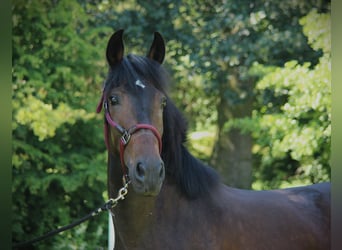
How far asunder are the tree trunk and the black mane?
705cm

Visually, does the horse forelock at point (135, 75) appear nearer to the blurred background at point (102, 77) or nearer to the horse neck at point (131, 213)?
the horse neck at point (131, 213)

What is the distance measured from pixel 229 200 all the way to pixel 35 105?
367cm

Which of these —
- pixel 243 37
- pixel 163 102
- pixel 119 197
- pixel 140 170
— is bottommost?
pixel 119 197

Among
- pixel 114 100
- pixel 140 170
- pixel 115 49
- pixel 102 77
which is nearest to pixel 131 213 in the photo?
pixel 140 170

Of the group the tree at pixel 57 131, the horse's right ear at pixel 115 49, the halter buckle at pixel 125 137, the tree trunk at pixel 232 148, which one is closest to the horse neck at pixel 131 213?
the halter buckle at pixel 125 137

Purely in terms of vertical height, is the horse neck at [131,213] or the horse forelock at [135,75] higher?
the horse forelock at [135,75]

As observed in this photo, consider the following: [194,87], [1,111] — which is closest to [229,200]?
[1,111]

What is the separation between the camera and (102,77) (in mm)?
7762

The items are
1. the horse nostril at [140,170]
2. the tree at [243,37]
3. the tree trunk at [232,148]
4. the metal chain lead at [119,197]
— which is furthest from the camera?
the tree trunk at [232,148]

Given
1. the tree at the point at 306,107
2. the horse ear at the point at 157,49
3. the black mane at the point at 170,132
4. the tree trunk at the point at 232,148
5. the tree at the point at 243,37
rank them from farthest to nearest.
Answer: the tree trunk at the point at 232,148 → the tree at the point at 243,37 → the tree at the point at 306,107 → the horse ear at the point at 157,49 → the black mane at the point at 170,132

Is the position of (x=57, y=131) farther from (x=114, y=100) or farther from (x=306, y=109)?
(x=114, y=100)

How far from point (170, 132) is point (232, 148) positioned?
772 centimetres

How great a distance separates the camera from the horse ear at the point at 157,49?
3.22 meters

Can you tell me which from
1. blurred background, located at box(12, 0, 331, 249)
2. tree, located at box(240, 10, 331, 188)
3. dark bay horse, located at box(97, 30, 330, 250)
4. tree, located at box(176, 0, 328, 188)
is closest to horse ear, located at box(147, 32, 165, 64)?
dark bay horse, located at box(97, 30, 330, 250)
